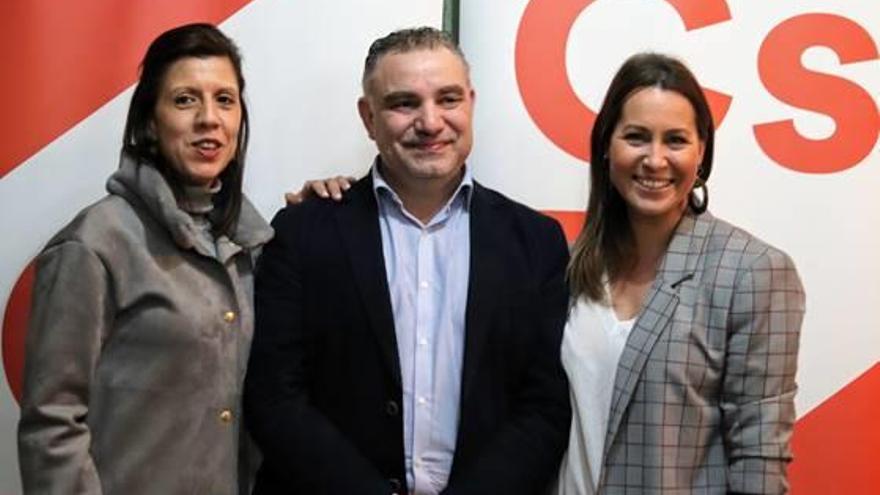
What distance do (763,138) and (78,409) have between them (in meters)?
1.49

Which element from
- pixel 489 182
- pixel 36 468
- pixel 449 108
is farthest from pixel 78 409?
pixel 489 182

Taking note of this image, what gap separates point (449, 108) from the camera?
1.56 metres

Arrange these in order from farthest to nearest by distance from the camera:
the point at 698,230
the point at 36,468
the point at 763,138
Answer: the point at 763,138
the point at 698,230
the point at 36,468

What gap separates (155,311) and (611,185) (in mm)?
841

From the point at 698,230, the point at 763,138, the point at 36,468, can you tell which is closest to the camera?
the point at 36,468

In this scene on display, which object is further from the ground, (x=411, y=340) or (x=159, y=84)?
(x=159, y=84)

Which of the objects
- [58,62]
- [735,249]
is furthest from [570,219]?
[58,62]

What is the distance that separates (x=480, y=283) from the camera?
1551 millimetres

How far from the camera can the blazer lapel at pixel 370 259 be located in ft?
4.99

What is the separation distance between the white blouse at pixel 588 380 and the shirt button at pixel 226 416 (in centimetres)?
60

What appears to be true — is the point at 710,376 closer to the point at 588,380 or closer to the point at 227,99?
the point at 588,380

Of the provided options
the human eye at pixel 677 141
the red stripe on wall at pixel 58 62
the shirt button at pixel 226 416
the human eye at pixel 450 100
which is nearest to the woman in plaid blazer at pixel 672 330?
the human eye at pixel 677 141

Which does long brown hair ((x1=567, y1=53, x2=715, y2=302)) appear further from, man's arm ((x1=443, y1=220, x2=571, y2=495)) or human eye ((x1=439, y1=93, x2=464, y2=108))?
human eye ((x1=439, y1=93, x2=464, y2=108))

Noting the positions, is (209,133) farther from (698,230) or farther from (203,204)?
(698,230)
